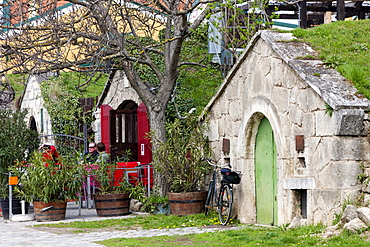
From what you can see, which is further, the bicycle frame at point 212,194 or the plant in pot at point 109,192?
the plant in pot at point 109,192

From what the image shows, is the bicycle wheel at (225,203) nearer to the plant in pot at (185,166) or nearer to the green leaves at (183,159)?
the plant in pot at (185,166)

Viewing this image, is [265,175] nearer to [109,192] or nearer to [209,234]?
[209,234]

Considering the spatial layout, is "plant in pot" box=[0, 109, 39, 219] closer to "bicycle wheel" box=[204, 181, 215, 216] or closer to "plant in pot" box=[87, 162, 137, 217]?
"plant in pot" box=[87, 162, 137, 217]

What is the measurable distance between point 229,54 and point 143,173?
3.92 metres

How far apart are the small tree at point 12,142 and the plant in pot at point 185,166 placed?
112 inches

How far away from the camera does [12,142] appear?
12.9 meters

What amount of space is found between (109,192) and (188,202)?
1.82 metres

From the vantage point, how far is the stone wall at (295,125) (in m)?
7.84

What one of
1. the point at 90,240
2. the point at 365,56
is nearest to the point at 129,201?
the point at 90,240

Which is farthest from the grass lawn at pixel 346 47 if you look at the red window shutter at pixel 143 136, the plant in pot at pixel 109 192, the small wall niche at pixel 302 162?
the red window shutter at pixel 143 136

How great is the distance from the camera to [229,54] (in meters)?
16.4

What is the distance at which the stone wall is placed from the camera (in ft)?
25.7

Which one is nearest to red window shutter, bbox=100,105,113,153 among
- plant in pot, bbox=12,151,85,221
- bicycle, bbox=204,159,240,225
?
plant in pot, bbox=12,151,85,221

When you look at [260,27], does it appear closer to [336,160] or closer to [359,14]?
[359,14]
